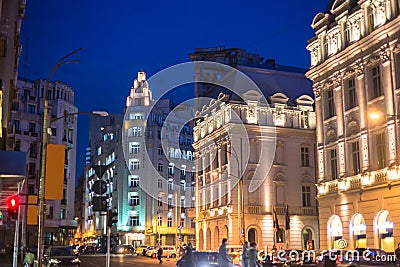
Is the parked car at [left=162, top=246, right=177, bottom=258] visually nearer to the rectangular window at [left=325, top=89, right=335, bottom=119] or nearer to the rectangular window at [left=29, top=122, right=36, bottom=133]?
the rectangular window at [left=325, top=89, right=335, bottom=119]

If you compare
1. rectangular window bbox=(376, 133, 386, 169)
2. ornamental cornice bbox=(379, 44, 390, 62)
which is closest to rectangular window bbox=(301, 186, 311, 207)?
rectangular window bbox=(376, 133, 386, 169)

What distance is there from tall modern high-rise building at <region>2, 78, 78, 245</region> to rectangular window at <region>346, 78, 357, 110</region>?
153 feet

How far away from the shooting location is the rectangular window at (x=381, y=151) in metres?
39.8

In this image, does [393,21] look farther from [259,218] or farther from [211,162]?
[211,162]

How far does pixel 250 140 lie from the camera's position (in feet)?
212

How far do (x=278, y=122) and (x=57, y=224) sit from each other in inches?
1494

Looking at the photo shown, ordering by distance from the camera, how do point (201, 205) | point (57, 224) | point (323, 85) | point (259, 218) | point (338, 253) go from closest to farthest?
1. point (338, 253)
2. point (323, 85)
3. point (259, 218)
4. point (201, 205)
5. point (57, 224)

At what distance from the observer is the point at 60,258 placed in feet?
104

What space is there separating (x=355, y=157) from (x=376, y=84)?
5.96 m

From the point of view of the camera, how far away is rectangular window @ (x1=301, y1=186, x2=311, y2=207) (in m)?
66.2

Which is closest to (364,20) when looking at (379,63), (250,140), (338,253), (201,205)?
(379,63)

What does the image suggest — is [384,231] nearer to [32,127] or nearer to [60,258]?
[60,258]

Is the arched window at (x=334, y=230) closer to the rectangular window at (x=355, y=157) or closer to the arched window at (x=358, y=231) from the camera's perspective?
the arched window at (x=358, y=231)

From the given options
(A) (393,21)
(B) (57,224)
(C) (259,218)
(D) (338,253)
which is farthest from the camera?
(B) (57,224)
